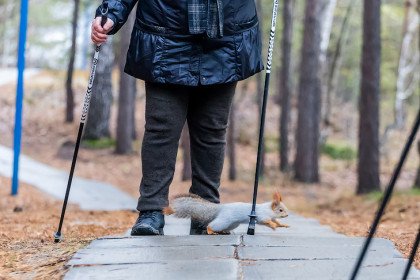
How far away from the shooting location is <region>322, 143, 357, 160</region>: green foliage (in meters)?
23.9

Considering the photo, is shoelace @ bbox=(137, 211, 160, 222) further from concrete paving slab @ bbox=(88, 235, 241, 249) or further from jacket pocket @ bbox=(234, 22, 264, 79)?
jacket pocket @ bbox=(234, 22, 264, 79)

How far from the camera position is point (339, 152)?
2434 cm

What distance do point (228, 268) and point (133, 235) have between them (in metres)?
1.00

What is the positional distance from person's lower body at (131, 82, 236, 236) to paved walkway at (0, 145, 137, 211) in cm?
421

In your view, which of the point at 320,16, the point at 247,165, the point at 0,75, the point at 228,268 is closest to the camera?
the point at 228,268

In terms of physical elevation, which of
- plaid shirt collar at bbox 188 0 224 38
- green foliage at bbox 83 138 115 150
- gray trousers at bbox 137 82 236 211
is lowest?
green foliage at bbox 83 138 115 150

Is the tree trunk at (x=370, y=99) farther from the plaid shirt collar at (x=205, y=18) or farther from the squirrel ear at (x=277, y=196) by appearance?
the plaid shirt collar at (x=205, y=18)

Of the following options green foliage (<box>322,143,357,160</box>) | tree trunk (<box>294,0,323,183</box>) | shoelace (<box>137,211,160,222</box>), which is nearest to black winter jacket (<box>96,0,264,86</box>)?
shoelace (<box>137,211,160,222</box>)

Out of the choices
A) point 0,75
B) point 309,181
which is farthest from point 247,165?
point 0,75

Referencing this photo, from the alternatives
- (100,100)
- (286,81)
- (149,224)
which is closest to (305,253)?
(149,224)

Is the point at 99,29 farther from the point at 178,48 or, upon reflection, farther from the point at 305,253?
the point at 305,253

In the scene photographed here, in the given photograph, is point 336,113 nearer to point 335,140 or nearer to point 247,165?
point 335,140

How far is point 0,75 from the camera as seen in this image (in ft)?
89.7

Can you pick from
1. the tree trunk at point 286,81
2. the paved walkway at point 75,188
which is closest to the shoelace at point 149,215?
the paved walkway at point 75,188
